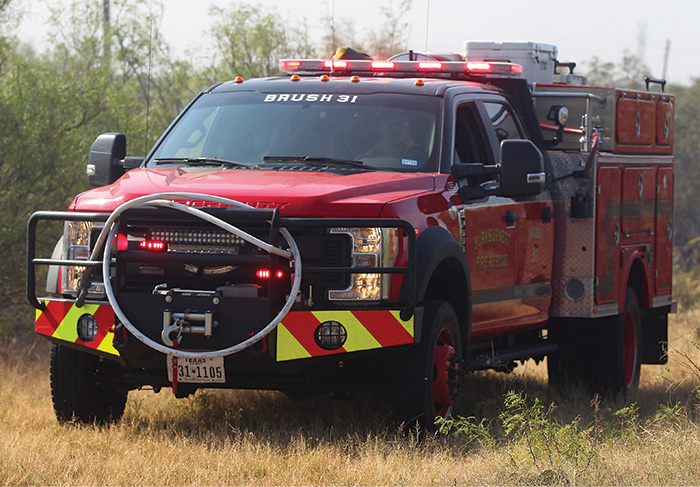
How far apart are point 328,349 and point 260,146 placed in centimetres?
179

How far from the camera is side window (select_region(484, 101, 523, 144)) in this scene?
8414mm

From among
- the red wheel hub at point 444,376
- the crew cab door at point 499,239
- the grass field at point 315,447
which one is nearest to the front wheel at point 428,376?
the red wheel hub at point 444,376

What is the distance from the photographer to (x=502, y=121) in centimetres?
859

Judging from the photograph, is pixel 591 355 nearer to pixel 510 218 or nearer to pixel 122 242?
pixel 510 218

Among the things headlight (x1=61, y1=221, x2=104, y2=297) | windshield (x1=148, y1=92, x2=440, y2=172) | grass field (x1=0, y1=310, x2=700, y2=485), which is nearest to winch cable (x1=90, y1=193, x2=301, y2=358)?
headlight (x1=61, y1=221, x2=104, y2=297)

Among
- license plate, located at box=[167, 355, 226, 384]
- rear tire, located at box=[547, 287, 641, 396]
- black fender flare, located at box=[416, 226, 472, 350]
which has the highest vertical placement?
black fender flare, located at box=[416, 226, 472, 350]

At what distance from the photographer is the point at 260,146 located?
7.58 meters

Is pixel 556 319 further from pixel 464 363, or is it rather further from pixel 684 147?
pixel 684 147

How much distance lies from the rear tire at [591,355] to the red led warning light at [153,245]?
4.28m

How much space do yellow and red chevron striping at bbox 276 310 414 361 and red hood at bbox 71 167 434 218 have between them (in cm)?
52

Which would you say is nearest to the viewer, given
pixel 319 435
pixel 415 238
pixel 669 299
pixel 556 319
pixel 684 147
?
pixel 415 238

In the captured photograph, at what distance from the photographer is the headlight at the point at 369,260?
631 centimetres

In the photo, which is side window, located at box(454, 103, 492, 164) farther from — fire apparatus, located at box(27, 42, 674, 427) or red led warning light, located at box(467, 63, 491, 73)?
red led warning light, located at box(467, 63, 491, 73)

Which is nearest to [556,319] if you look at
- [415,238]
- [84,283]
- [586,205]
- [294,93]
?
[586,205]
